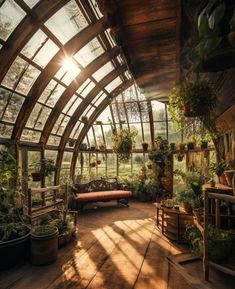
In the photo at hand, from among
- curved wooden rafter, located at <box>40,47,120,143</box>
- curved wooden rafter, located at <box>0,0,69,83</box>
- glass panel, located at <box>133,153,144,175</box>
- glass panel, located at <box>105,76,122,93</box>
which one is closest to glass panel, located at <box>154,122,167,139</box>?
glass panel, located at <box>133,153,144,175</box>

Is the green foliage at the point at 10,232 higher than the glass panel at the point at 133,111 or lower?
lower

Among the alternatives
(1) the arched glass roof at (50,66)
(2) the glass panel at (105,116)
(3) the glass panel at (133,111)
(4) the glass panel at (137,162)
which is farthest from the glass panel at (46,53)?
(4) the glass panel at (137,162)

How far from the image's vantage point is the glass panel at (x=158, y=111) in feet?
35.0

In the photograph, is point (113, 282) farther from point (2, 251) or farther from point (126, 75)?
point (126, 75)

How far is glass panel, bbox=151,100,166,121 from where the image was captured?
35.0 feet

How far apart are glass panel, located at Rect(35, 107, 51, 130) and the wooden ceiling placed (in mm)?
4116

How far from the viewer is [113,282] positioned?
3078mm

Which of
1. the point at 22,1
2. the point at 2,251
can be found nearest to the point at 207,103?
the point at 22,1

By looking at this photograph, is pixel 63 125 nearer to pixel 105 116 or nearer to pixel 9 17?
pixel 105 116

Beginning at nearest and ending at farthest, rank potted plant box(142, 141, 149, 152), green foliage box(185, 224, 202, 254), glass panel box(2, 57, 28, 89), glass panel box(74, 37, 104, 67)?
green foliage box(185, 224, 202, 254), glass panel box(2, 57, 28, 89), glass panel box(74, 37, 104, 67), potted plant box(142, 141, 149, 152)

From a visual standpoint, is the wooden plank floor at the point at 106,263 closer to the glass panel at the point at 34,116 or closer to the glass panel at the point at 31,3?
the glass panel at the point at 34,116

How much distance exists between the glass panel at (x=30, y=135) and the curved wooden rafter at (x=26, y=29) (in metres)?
2.25

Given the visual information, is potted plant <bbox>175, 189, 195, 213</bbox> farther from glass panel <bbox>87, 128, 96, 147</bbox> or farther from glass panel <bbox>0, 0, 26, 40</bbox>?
glass panel <bbox>87, 128, 96, 147</bbox>

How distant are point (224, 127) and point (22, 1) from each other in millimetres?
4154
